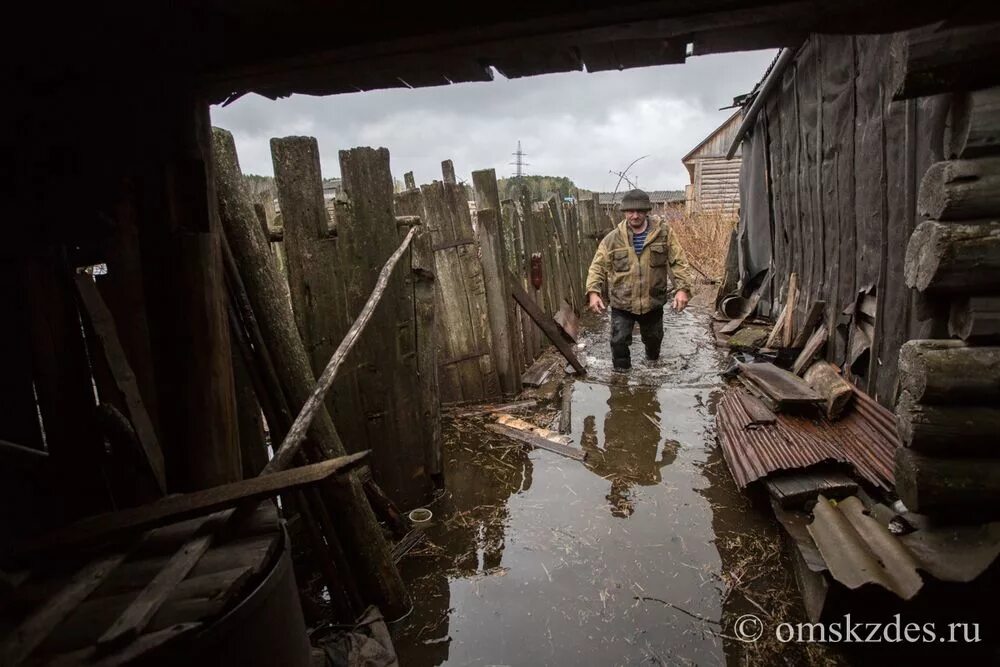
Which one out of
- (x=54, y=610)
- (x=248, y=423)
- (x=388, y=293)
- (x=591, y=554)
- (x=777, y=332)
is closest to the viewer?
(x=54, y=610)

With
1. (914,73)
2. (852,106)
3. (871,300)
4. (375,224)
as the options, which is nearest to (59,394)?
(375,224)

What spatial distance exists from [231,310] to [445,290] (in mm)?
3008

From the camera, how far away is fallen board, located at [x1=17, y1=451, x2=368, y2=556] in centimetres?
159

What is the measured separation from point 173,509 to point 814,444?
Result: 3.58 metres

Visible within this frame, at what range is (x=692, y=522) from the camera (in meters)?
3.43

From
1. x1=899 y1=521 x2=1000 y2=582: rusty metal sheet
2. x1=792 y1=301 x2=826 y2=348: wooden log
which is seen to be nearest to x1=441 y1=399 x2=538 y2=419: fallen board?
x1=792 y1=301 x2=826 y2=348: wooden log

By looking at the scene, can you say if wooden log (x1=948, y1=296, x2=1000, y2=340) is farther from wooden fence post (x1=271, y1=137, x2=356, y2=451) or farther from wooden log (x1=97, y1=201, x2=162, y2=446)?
wooden log (x1=97, y1=201, x2=162, y2=446)

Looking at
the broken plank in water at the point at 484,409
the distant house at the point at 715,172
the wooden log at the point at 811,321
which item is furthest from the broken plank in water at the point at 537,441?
the distant house at the point at 715,172

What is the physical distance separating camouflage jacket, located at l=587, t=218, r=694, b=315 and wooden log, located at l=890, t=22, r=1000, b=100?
13.4 feet

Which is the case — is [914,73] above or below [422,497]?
above

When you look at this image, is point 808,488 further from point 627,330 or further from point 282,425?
point 627,330

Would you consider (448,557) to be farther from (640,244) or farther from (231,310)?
(640,244)

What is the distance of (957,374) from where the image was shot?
7.53 ft

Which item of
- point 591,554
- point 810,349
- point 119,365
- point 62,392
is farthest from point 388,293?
point 810,349
